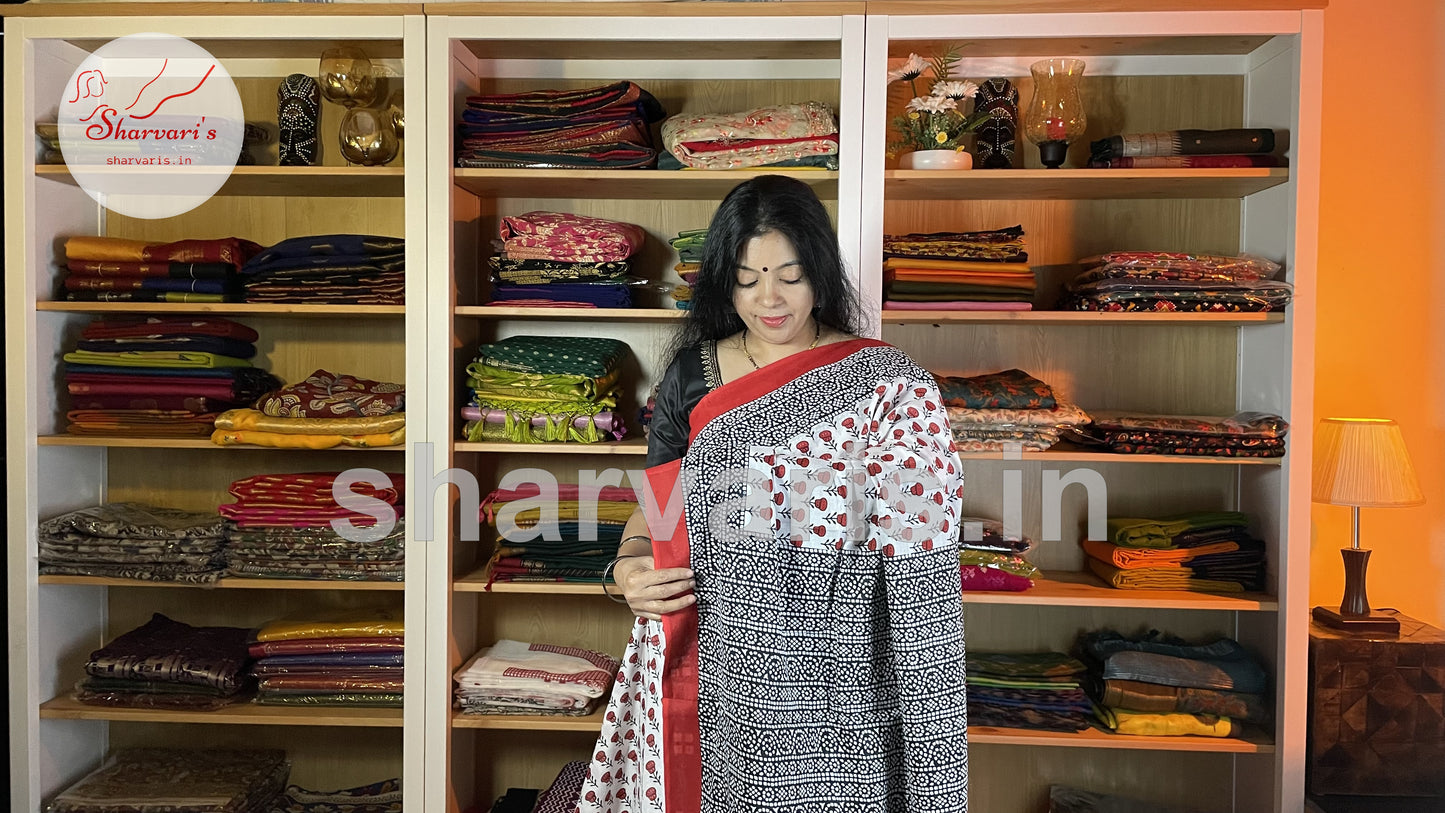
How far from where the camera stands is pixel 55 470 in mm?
2570

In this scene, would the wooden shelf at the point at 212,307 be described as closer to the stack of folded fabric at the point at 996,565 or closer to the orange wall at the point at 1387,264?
the stack of folded fabric at the point at 996,565

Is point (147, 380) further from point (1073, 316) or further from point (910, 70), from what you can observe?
point (1073, 316)

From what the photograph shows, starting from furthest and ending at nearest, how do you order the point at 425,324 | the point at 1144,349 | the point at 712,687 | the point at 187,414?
1. the point at 1144,349
2. the point at 187,414
3. the point at 425,324
4. the point at 712,687

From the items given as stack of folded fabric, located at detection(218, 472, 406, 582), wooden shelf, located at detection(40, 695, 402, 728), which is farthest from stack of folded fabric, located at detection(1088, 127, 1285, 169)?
wooden shelf, located at detection(40, 695, 402, 728)

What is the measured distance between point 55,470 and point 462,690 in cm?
117

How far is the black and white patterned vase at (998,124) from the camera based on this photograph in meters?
2.53

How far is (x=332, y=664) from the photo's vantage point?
8.36 feet

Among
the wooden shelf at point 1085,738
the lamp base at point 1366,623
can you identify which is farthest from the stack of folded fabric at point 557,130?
the lamp base at point 1366,623

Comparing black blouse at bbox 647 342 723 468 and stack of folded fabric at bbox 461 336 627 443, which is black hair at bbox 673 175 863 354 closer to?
black blouse at bbox 647 342 723 468

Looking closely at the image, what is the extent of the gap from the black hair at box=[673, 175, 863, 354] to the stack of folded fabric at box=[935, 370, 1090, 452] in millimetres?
824

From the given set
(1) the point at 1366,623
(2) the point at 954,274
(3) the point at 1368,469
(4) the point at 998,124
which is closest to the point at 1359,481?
(3) the point at 1368,469

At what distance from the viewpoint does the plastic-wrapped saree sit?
1443 mm

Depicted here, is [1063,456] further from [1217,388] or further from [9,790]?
[9,790]

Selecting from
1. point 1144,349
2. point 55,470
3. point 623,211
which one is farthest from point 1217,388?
point 55,470
